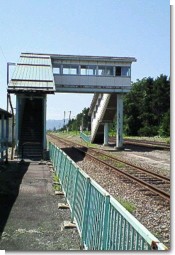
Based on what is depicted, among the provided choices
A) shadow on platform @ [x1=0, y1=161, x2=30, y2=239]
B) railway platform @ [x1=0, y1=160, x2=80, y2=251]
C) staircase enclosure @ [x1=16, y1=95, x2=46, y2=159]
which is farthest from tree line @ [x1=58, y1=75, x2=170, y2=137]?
railway platform @ [x1=0, y1=160, x2=80, y2=251]

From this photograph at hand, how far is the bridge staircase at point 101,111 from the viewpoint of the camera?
3038cm

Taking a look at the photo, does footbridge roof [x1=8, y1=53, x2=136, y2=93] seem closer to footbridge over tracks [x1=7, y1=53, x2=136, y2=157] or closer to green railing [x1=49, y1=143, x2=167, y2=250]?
footbridge over tracks [x1=7, y1=53, x2=136, y2=157]

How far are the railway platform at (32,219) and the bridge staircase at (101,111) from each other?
19.9 meters

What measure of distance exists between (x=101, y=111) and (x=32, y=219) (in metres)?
25.4

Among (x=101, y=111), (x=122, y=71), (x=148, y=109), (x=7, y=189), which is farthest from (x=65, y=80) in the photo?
(x=148, y=109)

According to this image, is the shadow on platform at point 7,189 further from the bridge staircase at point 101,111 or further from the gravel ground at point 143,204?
the bridge staircase at point 101,111

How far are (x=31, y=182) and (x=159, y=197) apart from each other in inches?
146

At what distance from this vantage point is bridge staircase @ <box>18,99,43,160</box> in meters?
20.3

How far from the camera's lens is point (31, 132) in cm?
2445

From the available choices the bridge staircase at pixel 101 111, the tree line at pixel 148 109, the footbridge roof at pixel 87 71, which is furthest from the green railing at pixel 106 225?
the tree line at pixel 148 109

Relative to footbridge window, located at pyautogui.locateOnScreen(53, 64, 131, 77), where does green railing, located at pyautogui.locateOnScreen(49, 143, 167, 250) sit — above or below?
below

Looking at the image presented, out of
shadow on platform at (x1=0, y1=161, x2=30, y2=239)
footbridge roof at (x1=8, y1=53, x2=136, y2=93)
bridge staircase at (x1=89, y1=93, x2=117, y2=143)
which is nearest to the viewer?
shadow on platform at (x1=0, y1=161, x2=30, y2=239)

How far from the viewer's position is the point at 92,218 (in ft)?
16.3

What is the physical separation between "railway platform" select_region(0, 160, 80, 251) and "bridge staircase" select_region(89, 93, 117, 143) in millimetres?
19938
